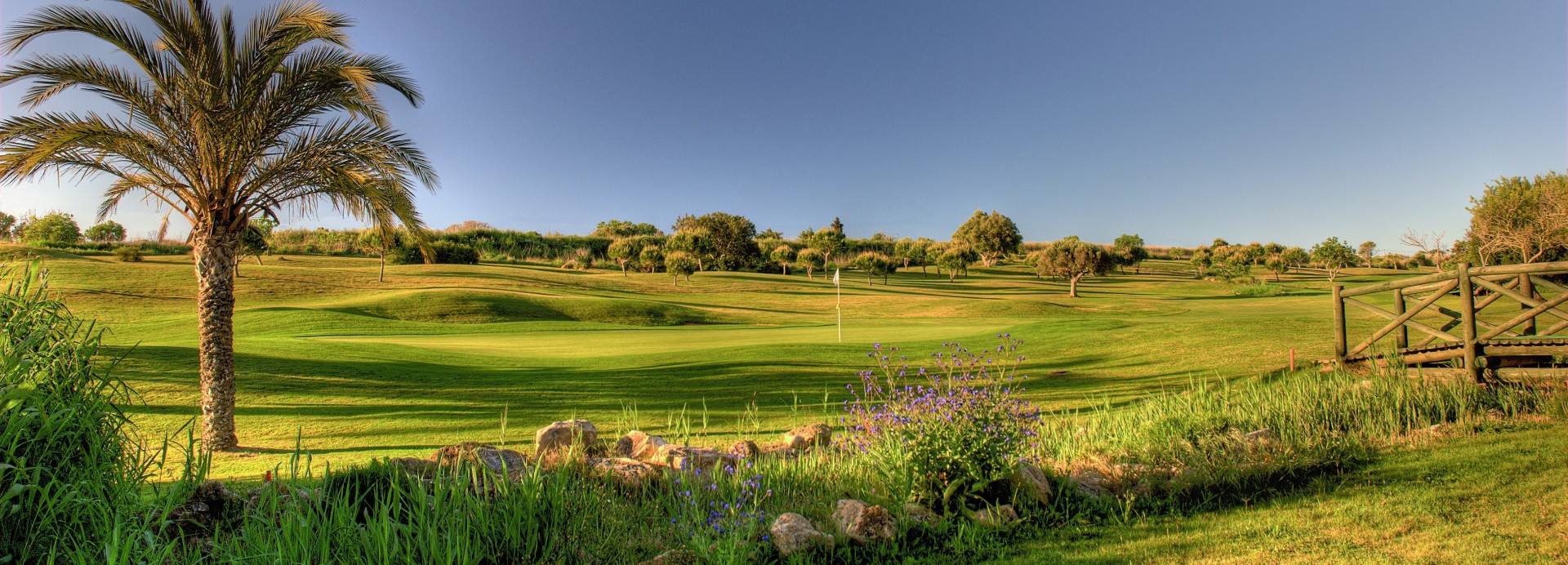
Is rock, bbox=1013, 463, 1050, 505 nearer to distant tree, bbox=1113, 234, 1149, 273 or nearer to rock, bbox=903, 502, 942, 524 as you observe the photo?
rock, bbox=903, 502, 942, 524

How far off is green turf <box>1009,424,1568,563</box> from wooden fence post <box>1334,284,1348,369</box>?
484 centimetres

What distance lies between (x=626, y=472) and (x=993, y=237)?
80.1 metres

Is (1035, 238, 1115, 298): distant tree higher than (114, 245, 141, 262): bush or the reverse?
the reverse

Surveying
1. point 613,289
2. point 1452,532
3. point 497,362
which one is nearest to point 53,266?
point 613,289

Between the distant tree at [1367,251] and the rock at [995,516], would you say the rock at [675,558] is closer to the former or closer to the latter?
the rock at [995,516]

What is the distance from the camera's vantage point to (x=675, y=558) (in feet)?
13.1

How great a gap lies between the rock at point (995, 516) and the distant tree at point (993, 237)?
254 feet

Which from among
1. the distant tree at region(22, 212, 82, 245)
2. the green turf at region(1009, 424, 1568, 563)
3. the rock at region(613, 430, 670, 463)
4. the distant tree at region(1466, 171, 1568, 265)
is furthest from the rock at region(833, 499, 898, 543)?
the distant tree at region(22, 212, 82, 245)

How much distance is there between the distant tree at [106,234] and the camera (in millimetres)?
44469

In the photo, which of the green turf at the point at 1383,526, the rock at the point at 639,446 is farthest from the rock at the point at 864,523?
the rock at the point at 639,446

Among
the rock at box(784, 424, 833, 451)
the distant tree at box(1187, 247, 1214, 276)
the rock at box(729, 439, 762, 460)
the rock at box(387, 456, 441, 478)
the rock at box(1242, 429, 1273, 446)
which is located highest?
the distant tree at box(1187, 247, 1214, 276)

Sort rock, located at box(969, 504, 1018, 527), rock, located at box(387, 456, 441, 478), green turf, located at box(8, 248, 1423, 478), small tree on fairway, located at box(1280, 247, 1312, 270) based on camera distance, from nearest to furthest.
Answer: rock, located at box(969, 504, 1018, 527)
rock, located at box(387, 456, 441, 478)
green turf, located at box(8, 248, 1423, 478)
small tree on fairway, located at box(1280, 247, 1312, 270)

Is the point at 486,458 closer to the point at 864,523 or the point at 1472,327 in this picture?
the point at 864,523

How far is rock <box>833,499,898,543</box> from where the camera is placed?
14.8 ft
